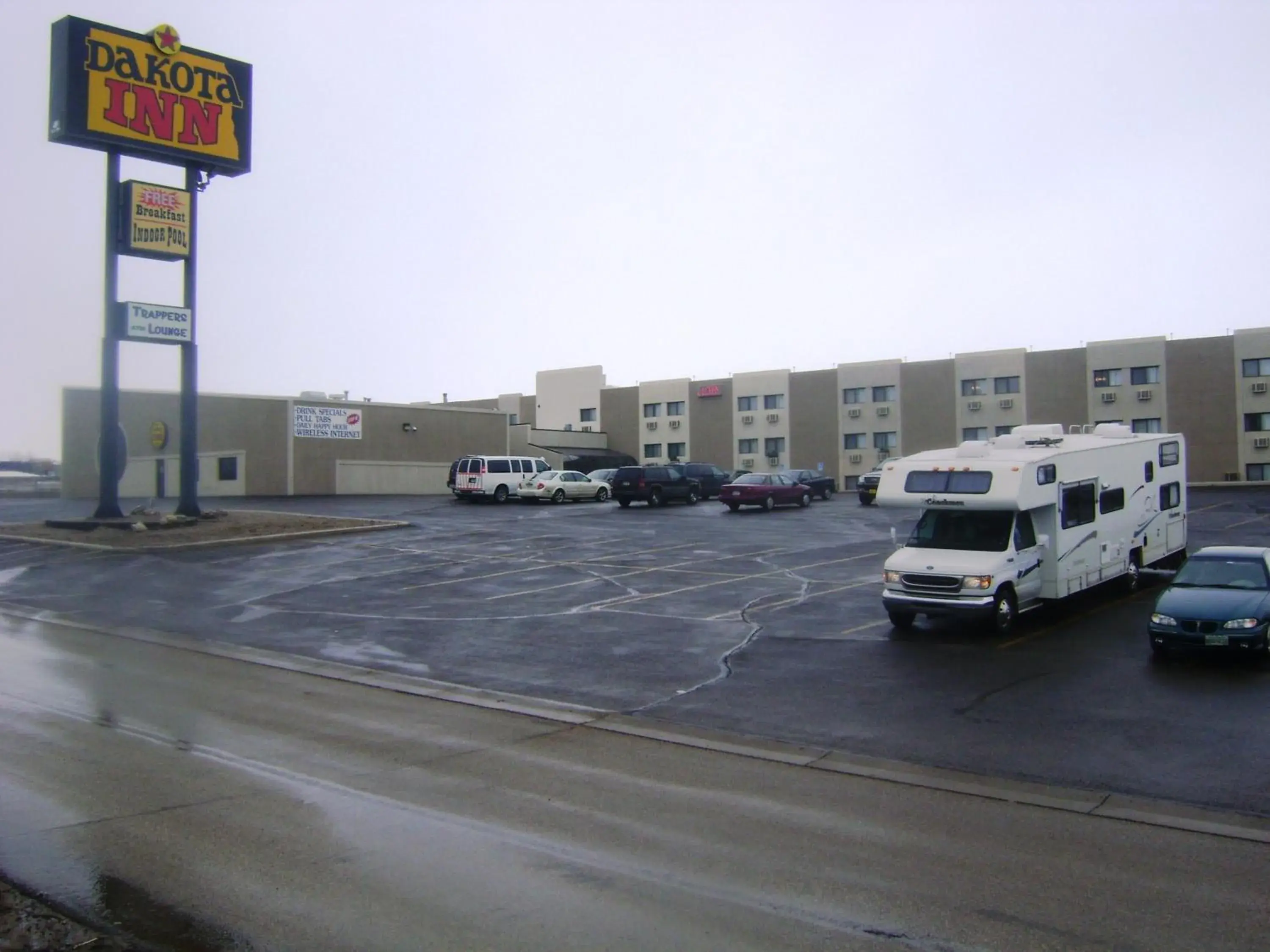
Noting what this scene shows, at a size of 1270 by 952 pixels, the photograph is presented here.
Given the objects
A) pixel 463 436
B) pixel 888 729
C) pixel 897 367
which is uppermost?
pixel 897 367

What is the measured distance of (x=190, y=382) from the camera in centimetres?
3306

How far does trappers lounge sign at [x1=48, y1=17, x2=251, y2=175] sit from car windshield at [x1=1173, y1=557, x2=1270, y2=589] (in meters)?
29.8

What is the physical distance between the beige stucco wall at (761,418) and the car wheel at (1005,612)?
54007 mm

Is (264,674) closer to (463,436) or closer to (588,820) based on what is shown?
(588,820)

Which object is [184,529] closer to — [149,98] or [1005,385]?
[149,98]

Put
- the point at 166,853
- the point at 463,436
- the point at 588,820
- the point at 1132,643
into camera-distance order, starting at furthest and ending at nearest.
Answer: the point at 463,436
the point at 1132,643
the point at 588,820
the point at 166,853

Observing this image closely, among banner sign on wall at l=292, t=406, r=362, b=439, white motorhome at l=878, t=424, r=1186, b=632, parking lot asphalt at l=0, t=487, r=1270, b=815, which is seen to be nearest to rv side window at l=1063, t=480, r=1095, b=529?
white motorhome at l=878, t=424, r=1186, b=632

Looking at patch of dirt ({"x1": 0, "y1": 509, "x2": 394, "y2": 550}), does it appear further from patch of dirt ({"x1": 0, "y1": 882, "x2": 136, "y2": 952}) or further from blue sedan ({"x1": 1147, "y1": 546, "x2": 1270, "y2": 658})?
patch of dirt ({"x1": 0, "y1": 882, "x2": 136, "y2": 952})

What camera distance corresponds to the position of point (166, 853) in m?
6.78

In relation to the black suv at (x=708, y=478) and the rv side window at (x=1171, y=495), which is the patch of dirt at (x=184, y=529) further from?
the rv side window at (x=1171, y=495)

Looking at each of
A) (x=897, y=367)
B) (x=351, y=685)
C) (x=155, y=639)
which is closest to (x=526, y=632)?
(x=351, y=685)

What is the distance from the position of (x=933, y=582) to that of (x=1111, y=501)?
16.2 ft

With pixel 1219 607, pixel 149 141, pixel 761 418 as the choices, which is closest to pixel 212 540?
pixel 149 141

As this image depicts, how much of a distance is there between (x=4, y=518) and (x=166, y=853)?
38010mm
